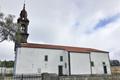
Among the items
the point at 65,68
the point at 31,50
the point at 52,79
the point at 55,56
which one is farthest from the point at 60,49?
the point at 52,79

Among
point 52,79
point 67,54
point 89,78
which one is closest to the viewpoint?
point 52,79

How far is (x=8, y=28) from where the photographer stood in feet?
78.8

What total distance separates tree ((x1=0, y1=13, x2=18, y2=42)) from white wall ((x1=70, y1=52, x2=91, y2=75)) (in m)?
18.7

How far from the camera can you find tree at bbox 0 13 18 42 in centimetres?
2362

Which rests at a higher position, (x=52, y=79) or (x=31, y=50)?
(x=31, y=50)

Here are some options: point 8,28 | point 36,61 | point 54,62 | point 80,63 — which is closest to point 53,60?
point 54,62

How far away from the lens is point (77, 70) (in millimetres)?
38438

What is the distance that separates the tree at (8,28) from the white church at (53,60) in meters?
10.7

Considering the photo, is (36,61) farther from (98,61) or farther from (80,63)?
(98,61)

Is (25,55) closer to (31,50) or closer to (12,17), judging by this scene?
(31,50)

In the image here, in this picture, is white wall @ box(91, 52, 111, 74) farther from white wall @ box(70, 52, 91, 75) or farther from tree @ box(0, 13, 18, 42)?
tree @ box(0, 13, 18, 42)

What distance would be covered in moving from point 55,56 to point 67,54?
3269 millimetres

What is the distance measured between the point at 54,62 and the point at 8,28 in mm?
18477

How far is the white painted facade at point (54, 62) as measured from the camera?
36.3 metres
